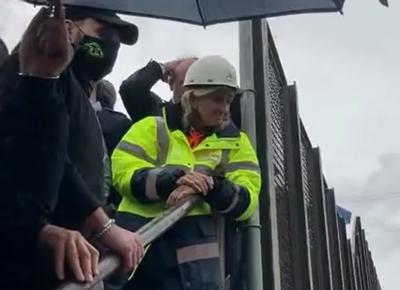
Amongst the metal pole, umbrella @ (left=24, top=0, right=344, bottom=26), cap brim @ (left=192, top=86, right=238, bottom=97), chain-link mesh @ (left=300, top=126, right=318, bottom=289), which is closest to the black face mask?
umbrella @ (left=24, top=0, right=344, bottom=26)

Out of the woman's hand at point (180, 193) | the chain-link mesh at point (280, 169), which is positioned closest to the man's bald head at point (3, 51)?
the woman's hand at point (180, 193)

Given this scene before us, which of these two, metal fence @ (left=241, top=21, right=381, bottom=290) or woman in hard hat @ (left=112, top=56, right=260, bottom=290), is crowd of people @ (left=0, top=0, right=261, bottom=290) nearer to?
woman in hard hat @ (left=112, top=56, right=260, bottom=290)

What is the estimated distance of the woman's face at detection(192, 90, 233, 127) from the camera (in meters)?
3.68

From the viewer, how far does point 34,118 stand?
1984 millimetres

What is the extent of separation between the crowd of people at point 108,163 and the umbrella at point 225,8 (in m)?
0.29

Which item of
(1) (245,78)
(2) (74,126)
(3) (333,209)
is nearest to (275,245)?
(1) (245,78)

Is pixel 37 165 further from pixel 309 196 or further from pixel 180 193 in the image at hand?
pixel 309 196

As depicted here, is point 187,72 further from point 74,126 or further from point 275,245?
point 74,126

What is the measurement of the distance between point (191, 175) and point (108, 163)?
293 mm

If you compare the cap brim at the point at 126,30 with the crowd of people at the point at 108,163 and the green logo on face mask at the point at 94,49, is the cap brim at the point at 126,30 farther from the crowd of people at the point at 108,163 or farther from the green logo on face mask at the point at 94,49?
the green logo on face mask at the point at 94,49

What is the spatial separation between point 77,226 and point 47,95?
36 centimetres

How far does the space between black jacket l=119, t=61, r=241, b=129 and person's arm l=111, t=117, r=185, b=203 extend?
0.45m

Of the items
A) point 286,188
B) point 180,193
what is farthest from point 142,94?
point 286,188

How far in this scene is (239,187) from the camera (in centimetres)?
353
